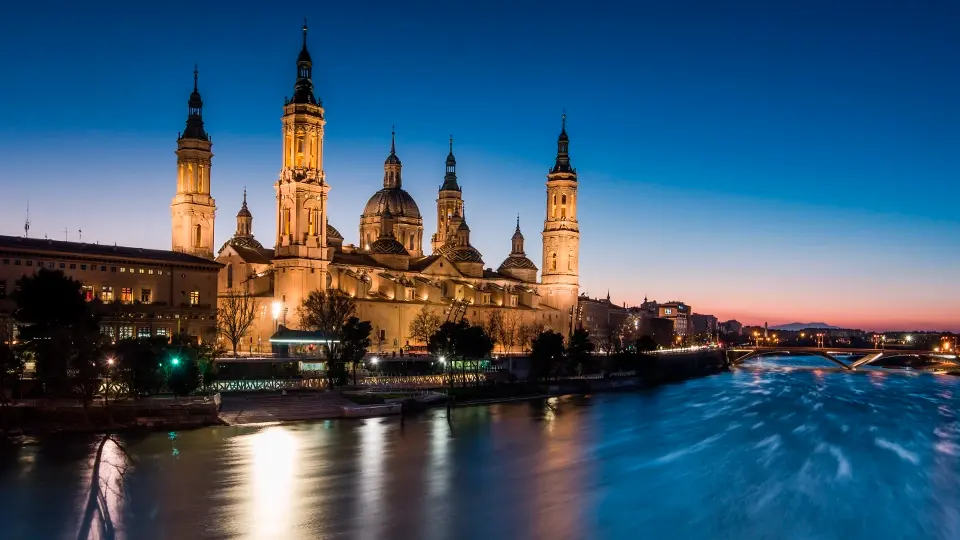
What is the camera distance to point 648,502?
3056cm

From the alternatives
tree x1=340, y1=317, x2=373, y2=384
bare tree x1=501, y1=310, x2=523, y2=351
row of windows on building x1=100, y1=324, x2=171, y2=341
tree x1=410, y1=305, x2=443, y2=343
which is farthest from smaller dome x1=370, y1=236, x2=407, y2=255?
tree x1=340, y1=317, x2=373, y2=384

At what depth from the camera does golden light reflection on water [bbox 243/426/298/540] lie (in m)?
25.3

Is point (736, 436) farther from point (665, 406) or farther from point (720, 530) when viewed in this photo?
point (720, 530)

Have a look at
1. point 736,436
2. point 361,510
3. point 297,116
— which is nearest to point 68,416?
point 361,510

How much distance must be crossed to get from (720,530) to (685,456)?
1351 centimetres

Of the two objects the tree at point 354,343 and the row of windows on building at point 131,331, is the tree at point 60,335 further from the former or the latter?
the tree at point 354,343

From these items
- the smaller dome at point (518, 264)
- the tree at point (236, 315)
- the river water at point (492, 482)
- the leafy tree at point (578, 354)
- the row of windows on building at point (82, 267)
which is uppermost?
the smaller dome at point (518, 264)

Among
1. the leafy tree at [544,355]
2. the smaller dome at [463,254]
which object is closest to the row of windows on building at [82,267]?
the leafy tree at [544,355]

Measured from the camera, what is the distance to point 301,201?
234 ft

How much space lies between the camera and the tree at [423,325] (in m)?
80.9

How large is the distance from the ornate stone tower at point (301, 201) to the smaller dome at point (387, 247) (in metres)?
13.9

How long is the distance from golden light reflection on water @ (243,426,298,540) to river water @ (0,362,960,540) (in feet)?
0.29

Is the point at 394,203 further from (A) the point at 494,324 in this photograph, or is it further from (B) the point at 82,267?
(B) the point at 82,267

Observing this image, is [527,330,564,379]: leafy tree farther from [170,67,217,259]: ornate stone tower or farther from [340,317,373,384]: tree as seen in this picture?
[170,67,217,259]: ornate stone tower
